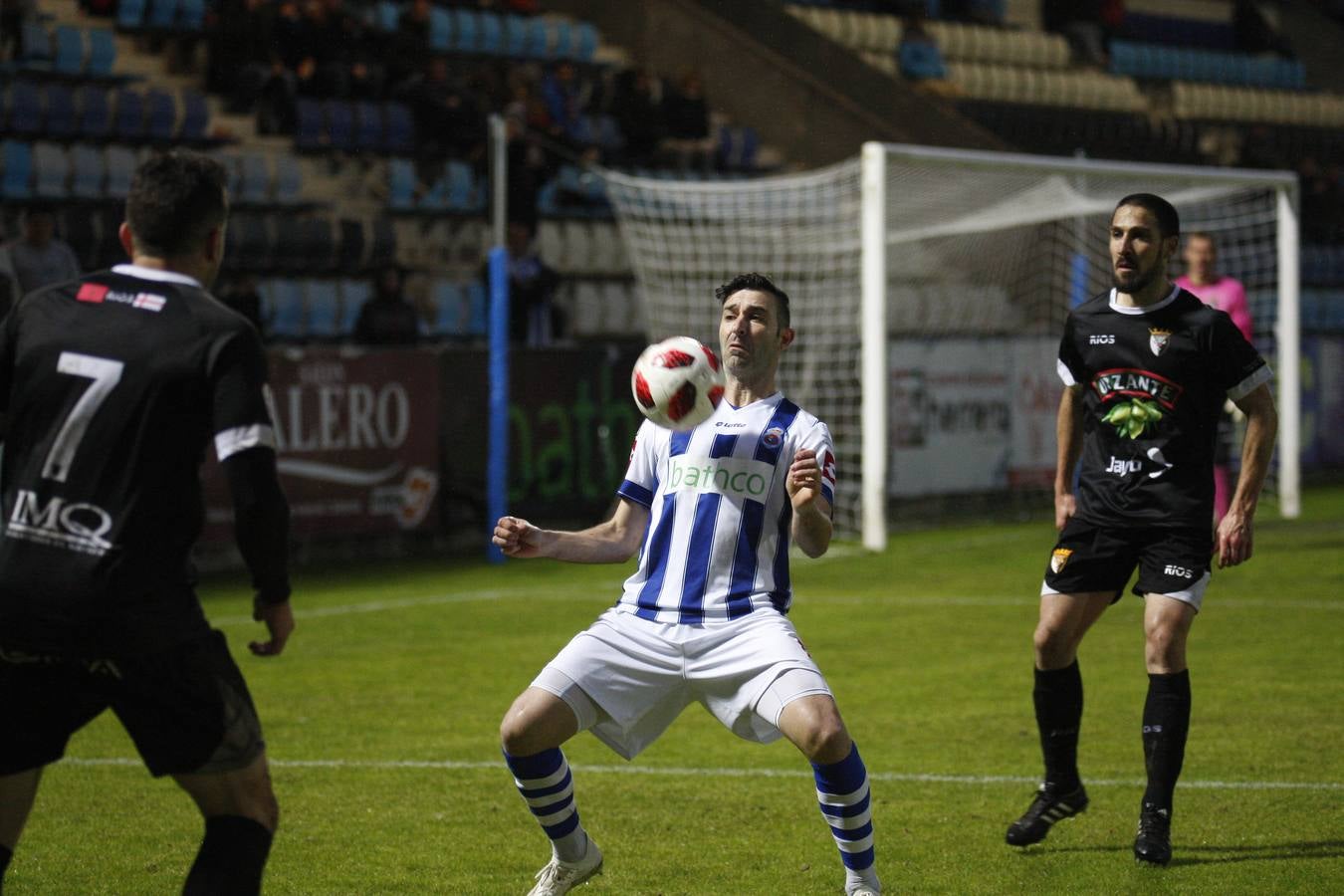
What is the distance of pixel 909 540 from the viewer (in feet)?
52.2

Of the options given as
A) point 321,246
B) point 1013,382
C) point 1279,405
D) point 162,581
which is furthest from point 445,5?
point 162,581

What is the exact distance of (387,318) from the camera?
1619 cm

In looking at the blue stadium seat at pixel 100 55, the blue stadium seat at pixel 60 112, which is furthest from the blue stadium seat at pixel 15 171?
the blue stadium seat at pixel 100 55

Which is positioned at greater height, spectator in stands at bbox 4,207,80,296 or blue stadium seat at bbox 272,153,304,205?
blue stadium seat at bbox 272,153,304,205

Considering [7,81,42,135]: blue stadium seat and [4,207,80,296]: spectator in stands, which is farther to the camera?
[7,81,42,135]: blue stadium seat

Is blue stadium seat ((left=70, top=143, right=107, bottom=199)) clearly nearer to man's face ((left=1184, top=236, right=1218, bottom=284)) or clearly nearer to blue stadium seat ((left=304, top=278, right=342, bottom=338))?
blue stadium seat ((left=304, top=278, right=342, bottom=338))

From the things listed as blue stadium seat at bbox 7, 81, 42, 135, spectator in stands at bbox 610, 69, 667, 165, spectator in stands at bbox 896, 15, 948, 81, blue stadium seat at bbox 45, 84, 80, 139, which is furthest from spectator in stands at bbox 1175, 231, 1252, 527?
spectator in stands at bbox 896, 15, 948, 81

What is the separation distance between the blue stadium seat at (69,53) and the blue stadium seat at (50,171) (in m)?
1.17

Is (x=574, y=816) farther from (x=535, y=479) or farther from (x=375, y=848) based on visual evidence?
(x=535, y=479)

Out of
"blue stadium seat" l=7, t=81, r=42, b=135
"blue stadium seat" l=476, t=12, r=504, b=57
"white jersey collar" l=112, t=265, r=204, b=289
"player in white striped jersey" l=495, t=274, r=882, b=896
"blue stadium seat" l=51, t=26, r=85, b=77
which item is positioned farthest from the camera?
"blue stadium seat" l=476, t=12, r=504, b=57

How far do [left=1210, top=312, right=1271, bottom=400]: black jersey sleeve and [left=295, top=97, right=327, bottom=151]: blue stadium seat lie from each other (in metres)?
14.3

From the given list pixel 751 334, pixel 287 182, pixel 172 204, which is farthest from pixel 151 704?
pixel 287 182

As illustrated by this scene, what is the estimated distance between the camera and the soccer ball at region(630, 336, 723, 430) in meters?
5.05

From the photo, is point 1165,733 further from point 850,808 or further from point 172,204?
point 172,204
